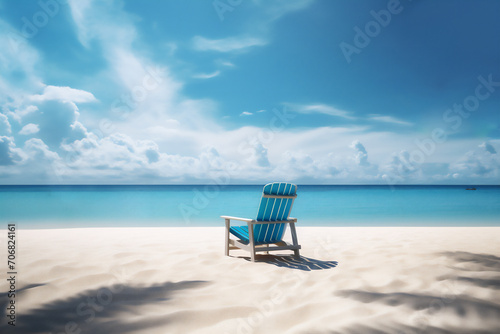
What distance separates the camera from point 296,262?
4094mm

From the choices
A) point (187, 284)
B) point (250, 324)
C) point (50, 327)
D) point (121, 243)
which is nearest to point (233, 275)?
point (187, 284)

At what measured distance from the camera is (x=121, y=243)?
5336mm

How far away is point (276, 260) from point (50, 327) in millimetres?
2750

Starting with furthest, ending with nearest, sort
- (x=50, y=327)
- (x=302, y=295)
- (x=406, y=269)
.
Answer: (x=406, y=269) → (x=302, y=295) → (x=50, y=327)

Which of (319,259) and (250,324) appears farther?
(319,259)

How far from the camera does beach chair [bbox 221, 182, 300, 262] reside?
4.09 meters

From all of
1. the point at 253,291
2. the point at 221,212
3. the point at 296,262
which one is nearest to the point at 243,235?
the point at 296,262

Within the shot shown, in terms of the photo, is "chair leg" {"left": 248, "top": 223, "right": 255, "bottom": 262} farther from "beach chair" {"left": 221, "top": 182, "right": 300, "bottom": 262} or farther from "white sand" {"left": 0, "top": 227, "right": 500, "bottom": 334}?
"white sand" {"left": 0, "top": 227, "right": 500, "bottom": 334}

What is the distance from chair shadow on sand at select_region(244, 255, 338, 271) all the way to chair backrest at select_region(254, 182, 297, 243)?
26cm

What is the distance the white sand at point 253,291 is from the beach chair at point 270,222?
20cm

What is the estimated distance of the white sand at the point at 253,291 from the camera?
2100 mm

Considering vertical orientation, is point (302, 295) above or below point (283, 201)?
below

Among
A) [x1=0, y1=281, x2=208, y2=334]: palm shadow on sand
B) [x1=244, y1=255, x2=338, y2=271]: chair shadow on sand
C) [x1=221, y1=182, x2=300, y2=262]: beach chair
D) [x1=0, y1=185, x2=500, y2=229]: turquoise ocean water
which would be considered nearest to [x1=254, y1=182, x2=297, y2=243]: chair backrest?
[x1=221, y1=182, x2=300, y2=262]: beach chair

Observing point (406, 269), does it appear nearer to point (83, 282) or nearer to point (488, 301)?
point (488, 301)
